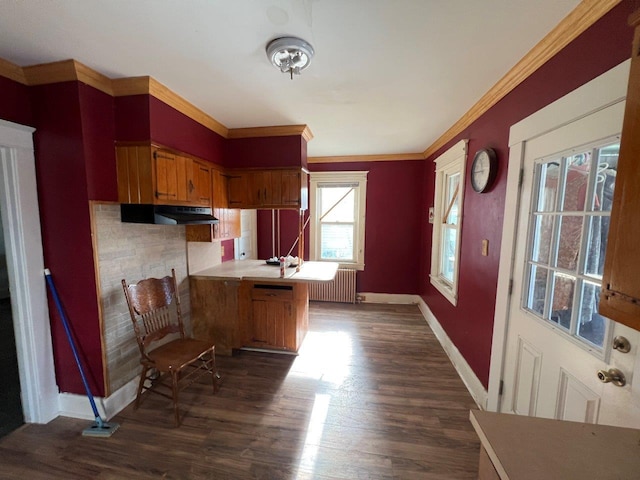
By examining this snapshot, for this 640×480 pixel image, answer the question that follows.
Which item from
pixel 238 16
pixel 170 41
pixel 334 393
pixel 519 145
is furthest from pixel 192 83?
pixel 334 393

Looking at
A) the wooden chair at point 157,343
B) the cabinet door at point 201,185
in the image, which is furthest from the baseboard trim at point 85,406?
the cabinet door at point 201,185

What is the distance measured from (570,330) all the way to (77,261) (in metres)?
3.12

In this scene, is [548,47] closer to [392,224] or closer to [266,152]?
[266,152]

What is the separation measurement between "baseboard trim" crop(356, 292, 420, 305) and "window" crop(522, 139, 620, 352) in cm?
284

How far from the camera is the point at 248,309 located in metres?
2.87

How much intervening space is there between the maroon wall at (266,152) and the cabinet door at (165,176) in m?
0.89

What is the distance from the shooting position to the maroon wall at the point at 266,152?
9.35ft

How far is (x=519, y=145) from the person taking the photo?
169 cm

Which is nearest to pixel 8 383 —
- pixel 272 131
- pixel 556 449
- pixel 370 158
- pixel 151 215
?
pixel 151 215

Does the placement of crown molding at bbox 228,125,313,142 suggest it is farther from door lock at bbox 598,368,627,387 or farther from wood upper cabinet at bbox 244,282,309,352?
door lock at bbox 598,368,627,387

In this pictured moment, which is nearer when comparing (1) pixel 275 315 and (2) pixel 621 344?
(2) pixel 621 344

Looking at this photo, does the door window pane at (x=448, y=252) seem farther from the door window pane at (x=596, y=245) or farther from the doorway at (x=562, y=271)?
the door window pane at (x=596, y=245)

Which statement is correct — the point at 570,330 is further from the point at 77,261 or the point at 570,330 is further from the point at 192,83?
the point at 77,261

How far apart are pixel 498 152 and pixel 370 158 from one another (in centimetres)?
243
